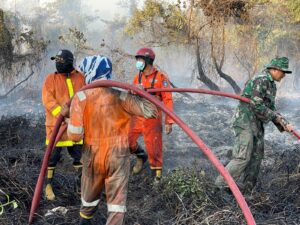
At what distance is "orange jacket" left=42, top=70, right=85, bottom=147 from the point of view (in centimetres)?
471

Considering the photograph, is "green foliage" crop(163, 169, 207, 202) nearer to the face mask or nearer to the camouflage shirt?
the camouflage shirt

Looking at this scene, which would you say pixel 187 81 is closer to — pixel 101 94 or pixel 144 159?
pixel 144 159

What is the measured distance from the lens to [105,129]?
3.36m

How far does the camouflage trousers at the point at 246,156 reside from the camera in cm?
494

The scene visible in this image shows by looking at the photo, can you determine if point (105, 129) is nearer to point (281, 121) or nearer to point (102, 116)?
point (102, 116)

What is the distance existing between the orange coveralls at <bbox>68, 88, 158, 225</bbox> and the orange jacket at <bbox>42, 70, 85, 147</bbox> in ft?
4.70

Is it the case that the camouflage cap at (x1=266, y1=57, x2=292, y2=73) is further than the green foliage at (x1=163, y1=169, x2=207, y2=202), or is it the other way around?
the camouflage cap at (x1=266, y1=57, x2=292, y2=73)

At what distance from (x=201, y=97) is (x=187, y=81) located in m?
7.62

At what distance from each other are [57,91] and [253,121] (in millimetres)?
2531

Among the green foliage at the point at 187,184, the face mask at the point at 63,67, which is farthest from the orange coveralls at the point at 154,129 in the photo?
the face mask at the point at 63,67

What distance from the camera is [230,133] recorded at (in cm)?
959

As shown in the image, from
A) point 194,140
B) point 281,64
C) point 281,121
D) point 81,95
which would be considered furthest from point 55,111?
point 281,64

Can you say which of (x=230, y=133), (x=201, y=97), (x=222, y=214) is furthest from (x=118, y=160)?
(x=201, y=97)

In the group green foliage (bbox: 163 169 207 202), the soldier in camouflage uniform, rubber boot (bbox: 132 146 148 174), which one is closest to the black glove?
the soldier in camouflage uniform
